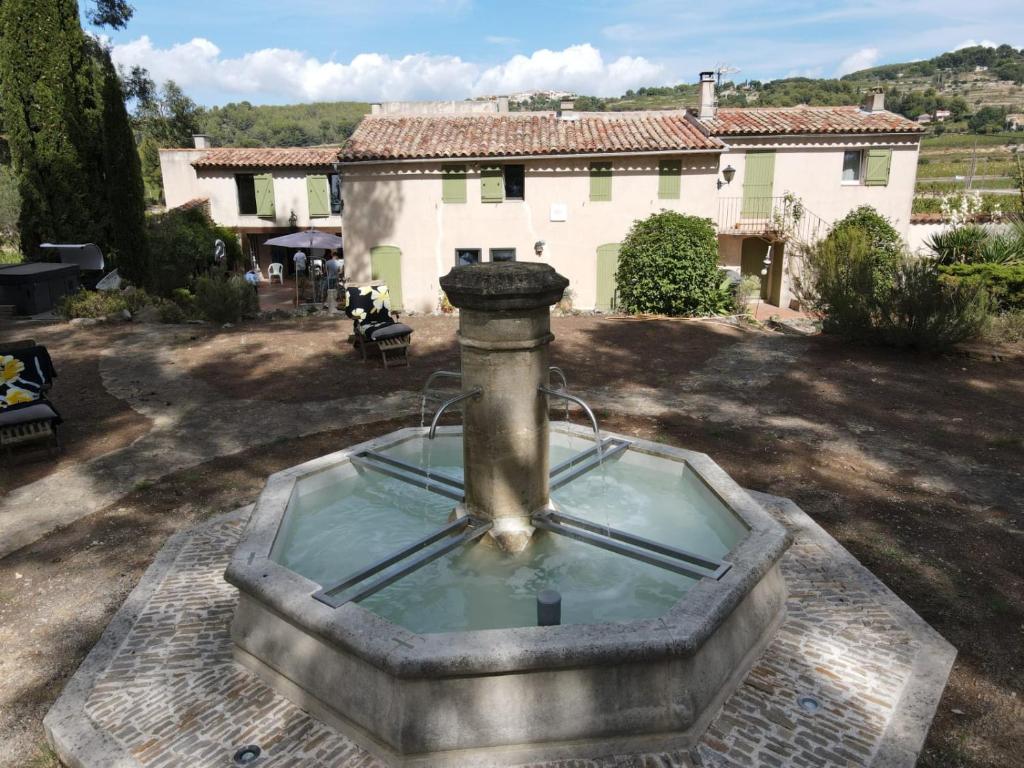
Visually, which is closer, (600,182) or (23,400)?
(23,400)

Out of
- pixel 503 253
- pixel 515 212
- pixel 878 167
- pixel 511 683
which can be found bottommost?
pixel 511 683

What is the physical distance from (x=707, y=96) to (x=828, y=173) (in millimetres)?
4678

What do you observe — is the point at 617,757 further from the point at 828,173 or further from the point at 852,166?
the point at 852,166

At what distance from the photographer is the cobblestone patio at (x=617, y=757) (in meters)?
3.40

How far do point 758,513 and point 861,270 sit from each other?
986 centimetres

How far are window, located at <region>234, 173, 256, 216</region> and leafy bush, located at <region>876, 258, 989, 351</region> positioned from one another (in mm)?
26457

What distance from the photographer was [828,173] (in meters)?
22.2

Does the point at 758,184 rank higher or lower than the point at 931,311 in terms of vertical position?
higher

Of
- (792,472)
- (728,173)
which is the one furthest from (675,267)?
(792,472)

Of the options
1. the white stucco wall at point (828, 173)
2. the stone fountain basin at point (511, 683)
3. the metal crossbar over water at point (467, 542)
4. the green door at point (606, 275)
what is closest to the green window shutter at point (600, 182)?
the green door at point (606, 275)

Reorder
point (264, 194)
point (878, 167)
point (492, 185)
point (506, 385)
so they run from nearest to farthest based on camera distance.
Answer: point (506, 385)
point (492, 185)
point (878, 167)
point (264, 194)

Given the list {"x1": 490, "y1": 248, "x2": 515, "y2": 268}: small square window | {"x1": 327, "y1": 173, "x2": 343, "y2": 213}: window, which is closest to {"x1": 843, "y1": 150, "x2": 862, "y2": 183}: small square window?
{"x1": 490, "y1": 248, "x2": 515, "y2": 268}: small square window

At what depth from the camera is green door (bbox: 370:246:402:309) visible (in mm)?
20359

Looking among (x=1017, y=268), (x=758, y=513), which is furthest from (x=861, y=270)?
(x=758, y=513)
